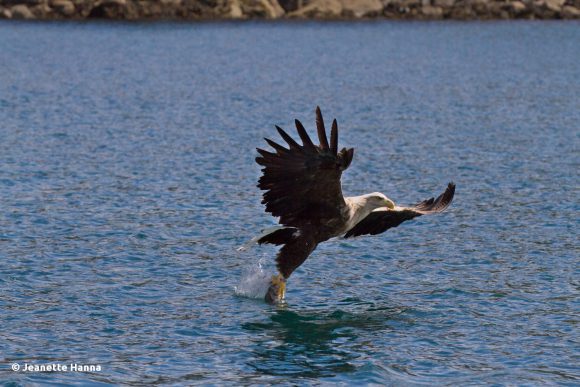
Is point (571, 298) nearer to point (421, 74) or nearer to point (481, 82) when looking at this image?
point (481, 82)

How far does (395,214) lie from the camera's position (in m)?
15.3

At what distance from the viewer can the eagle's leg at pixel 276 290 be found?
49.7 feet

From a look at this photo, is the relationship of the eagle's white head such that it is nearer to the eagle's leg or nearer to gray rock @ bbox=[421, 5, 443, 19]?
the eagle's leg

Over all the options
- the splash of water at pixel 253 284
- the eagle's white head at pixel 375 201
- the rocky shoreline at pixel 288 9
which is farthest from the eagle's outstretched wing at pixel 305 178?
the rocky shoreline at pixel 288 9

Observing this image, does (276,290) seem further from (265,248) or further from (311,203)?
(265,248)

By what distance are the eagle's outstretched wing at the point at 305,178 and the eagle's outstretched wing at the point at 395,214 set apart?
1159mm

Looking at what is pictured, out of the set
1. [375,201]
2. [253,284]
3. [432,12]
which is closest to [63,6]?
[432,12]

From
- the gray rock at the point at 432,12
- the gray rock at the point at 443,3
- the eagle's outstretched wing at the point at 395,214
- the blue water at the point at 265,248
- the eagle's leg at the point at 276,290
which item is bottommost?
the blue water at the point at 265,248

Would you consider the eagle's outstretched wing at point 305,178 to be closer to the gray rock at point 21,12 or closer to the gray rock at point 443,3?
the gray rock at point 21,12

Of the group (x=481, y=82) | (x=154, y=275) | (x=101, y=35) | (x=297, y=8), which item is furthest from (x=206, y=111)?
(x=297, y=8)

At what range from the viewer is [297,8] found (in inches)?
3364

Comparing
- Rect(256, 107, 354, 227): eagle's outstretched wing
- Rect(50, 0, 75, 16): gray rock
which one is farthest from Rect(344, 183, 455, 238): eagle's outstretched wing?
Rect(50, 0, 75, 16): gray rock

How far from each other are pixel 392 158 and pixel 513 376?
1566 cm

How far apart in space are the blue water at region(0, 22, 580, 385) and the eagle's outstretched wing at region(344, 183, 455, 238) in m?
0.91
